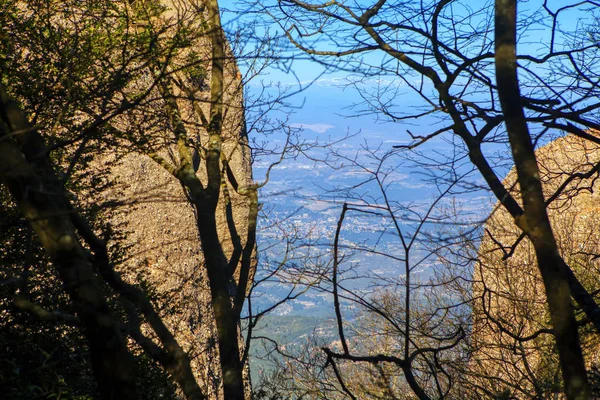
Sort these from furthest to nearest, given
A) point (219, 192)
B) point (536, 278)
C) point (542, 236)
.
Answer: point (536, 278) < point (219, 192) < point (542, 236)

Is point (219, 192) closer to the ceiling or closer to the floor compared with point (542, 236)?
closer to the ceiling

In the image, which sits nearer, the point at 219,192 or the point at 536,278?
the point at 219,192

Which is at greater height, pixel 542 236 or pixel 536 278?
pixel 536 278

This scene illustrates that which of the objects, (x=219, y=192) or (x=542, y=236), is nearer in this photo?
(x=542, y=236)

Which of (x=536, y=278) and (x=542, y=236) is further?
(x=536, y=278)

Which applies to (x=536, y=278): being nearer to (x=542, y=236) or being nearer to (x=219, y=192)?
(x=219, y=192)

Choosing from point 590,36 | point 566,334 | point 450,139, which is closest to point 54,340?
point 450,139

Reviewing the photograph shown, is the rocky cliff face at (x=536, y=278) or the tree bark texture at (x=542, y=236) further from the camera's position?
the rocky cliff face at (x=536, y=278)

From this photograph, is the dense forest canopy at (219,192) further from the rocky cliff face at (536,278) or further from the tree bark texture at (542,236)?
the rocky cliff face at (536,278)

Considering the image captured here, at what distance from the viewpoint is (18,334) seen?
5414 mm

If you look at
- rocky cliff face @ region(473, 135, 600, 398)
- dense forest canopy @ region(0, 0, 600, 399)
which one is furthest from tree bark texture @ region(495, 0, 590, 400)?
rocky cliff face @ region(473, 135, 600, 398)

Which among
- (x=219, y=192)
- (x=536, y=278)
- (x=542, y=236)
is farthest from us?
(x=536, y=278)

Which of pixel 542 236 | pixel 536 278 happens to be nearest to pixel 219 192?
pixel 542 236

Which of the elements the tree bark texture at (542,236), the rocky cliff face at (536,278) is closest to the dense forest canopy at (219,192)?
the tree bark texture at (542,236)
